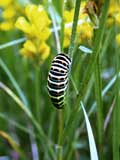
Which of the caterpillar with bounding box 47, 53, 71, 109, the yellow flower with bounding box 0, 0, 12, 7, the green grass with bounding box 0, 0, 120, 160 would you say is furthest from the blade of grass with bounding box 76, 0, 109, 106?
Answer: the yellow flower with bounding box 0, 0, 12, 7

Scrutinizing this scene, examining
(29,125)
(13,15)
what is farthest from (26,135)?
(13,15)

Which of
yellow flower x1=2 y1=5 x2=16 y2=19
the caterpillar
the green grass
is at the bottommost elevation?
the caterpillar

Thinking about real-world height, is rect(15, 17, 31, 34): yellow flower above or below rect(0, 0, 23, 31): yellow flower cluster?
below

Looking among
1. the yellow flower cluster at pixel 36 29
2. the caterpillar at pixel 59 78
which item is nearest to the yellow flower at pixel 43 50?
the yellow flower cluster at pixel 36 29

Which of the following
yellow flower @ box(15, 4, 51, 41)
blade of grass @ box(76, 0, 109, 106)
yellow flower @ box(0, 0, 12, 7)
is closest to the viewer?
blade of grass @ box(76, 0, 109, 106)

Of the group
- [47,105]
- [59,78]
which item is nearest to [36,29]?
[59,78]

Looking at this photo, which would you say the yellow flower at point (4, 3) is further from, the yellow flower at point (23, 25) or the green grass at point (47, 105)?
the yellow flower at point (23, 25)

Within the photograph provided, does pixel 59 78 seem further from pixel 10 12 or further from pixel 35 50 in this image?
pixel 10 12

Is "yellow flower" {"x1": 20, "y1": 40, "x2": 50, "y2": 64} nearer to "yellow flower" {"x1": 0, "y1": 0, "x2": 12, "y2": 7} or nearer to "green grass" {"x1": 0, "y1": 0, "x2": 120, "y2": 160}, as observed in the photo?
"green grass" {"x1": 0, "y1": 0, "x2": 120, "y2": 160}
